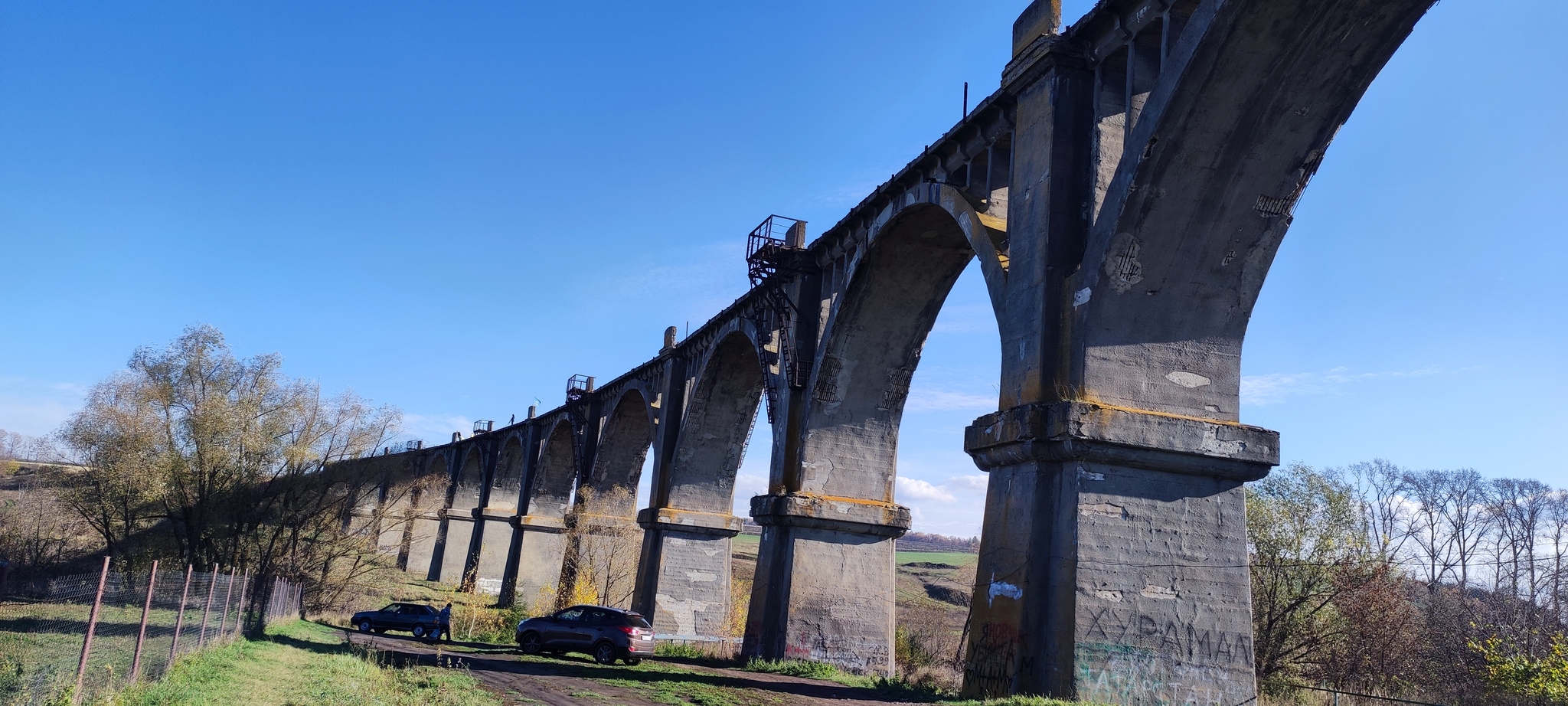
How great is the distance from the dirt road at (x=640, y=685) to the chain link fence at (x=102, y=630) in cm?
350

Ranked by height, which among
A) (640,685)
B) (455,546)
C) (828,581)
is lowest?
(455,546)

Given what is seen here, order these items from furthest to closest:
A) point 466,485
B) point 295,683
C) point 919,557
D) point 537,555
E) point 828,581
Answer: point 919,557 → point 466,485 → point 537,555 → point 828,581 → point 295,683

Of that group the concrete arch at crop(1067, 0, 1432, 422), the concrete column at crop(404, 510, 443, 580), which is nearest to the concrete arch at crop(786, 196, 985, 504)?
the concrete arch at crop(1067, 0, 1432, 422)

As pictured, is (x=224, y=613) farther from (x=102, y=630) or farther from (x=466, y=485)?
(x=466, y=485)

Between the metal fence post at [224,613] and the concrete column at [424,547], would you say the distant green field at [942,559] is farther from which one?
the metal fence post at [224,613]

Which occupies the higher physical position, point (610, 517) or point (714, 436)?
point (714, 436)

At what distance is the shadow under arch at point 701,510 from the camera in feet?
81.3

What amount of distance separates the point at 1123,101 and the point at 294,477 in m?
28.7

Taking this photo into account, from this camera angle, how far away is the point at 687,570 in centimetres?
2514

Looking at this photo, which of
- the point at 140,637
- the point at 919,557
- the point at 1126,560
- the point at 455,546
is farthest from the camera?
the point at 919,557

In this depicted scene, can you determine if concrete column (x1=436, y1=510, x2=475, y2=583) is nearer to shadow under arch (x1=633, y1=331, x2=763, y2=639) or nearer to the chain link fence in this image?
shadow under arch (x1=633, y1=331, x2=763, y2=639)

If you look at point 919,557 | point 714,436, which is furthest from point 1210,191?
point 919,557

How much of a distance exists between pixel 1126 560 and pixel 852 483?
9042 mm

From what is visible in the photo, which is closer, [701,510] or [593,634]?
[593,634]
